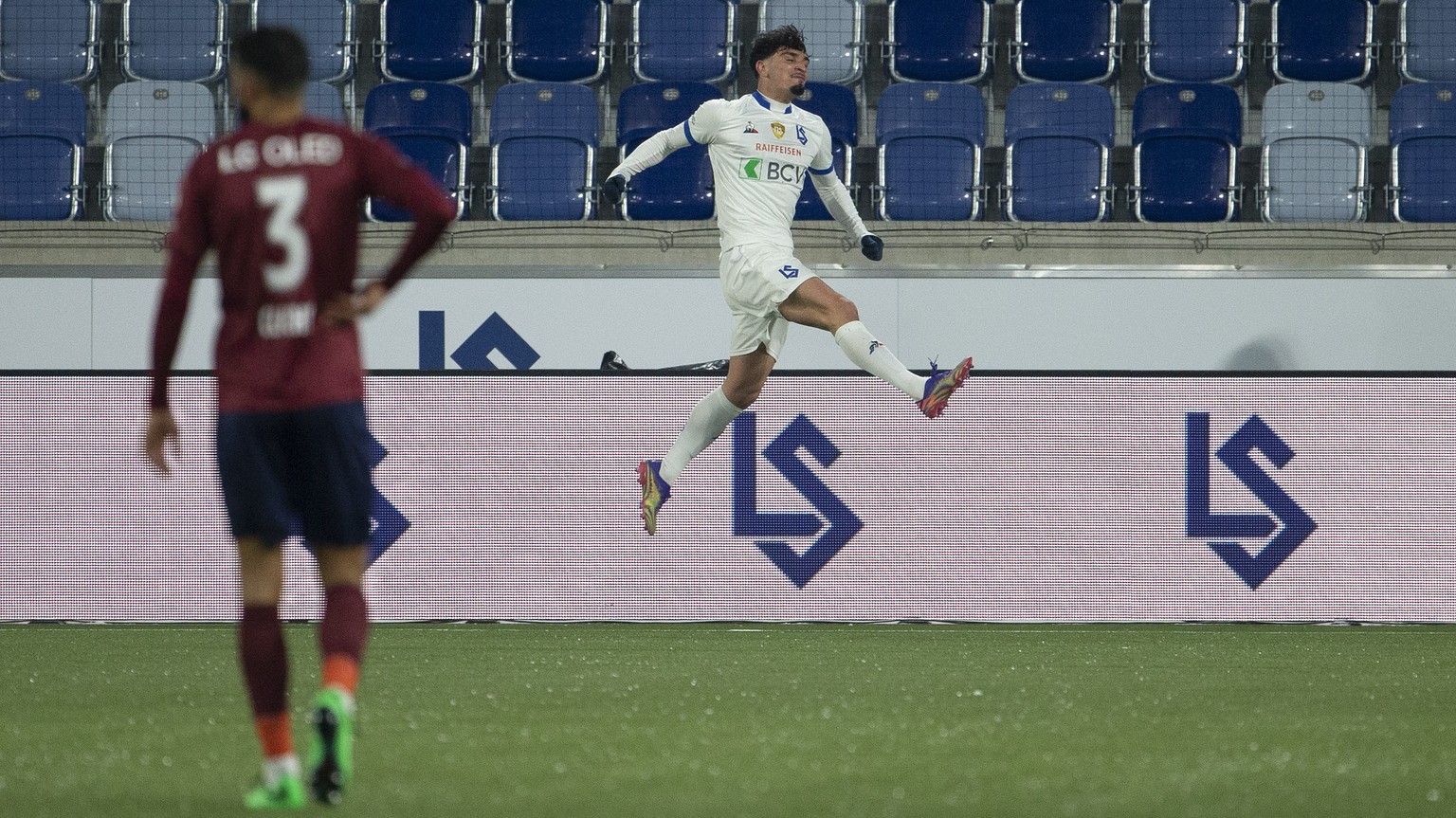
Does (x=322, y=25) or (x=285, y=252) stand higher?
(x=322, y=25)

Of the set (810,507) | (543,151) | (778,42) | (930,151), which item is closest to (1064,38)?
(930,151)

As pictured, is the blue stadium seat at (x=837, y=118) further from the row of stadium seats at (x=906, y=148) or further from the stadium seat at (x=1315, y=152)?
the stadium seat at (x=1315, y=152)

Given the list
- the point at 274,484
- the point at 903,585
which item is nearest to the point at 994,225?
the point at 903,585

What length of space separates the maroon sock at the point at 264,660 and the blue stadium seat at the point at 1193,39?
10568 millimetres

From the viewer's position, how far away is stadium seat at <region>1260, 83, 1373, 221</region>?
11750 millimetres

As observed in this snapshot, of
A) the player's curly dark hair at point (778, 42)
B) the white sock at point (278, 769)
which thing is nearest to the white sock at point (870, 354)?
the player's curly dark hair at point (778, 42)

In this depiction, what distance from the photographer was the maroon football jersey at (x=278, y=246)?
3094 mm

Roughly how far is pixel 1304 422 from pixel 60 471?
5.69m

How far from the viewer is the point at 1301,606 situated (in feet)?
26.6

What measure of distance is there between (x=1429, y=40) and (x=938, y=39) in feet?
11.6

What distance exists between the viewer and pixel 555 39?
12781mm

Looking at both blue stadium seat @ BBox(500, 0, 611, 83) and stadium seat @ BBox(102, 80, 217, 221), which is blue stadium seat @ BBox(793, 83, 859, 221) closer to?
blue stadium seat @ BBox(500, 0, 611, 83)

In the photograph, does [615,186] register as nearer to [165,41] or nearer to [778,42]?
[778,42]

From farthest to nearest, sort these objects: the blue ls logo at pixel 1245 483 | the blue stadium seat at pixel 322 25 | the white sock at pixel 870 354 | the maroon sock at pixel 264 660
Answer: the blue stadium seat at pixel 322 25 → the blue ls logo at pixel 1245 483 → the white sock at pixel 870 354 → the maroon sock at pixel 264 660
